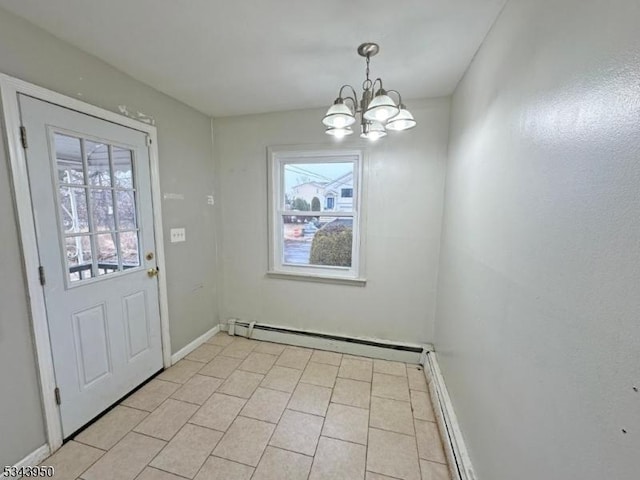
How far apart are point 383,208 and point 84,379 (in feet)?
8.66

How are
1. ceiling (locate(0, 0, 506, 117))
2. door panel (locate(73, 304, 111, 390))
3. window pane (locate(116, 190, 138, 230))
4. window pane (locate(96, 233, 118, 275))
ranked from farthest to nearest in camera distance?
window pane (locate(116, 190, 138, 230)) < window pane (locate(96, 233, 118, 275)) < door panel (locate(73, 304, 111, 390)) < ceiling (locate(0, 0, 506, 117))

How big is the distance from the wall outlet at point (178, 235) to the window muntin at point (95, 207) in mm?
355

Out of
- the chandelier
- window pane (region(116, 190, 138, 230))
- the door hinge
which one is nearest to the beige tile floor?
window pane (region(116, 190, 138, 230))

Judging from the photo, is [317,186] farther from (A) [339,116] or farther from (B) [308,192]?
(A) [339,116]

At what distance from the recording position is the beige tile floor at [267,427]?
5.11ft

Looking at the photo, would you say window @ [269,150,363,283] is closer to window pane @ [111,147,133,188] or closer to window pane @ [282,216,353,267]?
window pane @ [282,216,353,267]

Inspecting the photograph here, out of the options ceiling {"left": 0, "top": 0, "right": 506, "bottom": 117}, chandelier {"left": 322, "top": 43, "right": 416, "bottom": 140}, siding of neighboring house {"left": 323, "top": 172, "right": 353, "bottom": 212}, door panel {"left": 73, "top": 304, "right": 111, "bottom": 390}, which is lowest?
door panel {"left": 73, "top": 304, "right": 111, "bottom": 390}

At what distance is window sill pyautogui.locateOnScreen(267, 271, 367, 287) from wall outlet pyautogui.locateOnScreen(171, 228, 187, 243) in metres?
0.93

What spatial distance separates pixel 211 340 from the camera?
3.02 meters

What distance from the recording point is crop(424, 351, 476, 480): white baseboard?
1440 mm

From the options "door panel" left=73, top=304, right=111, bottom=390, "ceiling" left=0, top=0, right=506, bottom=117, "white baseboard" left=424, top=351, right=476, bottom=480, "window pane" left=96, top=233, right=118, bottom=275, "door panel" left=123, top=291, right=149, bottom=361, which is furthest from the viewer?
"door panel" left=123, top=291, right=149, bottom=361

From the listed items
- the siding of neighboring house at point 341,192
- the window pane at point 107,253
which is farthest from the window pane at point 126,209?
the siding of neighboring house at point 341,192

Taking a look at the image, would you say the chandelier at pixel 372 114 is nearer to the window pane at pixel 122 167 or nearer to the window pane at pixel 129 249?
the window pane at pixel 122 167

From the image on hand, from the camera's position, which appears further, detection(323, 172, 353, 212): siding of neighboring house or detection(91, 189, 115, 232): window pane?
detection(323, 172, 353, 212): siding of neighboring house
